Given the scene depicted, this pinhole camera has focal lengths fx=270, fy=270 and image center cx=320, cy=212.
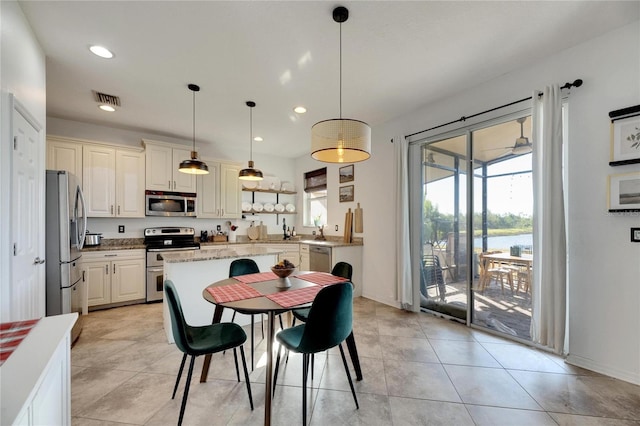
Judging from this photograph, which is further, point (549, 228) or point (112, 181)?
point (112, 181)

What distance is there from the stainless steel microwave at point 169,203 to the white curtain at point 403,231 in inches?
137

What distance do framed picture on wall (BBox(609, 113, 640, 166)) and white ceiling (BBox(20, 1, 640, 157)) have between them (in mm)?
776

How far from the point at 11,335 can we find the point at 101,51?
2429 millimetres

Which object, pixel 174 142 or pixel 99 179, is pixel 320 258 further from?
pixel 99 179

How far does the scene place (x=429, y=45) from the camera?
2.34 metres

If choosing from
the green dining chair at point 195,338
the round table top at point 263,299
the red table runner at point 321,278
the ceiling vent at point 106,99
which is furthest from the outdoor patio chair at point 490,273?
the ceiling vent at point 106,99

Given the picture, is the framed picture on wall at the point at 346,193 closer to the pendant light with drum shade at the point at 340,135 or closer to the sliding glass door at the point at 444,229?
the sliding glass door at the point at 444,229

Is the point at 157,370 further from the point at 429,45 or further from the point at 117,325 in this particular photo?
the point at 429,45

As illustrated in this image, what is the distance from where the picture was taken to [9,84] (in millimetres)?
1776

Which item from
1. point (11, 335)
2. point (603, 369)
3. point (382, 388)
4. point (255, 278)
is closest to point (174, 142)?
point (255, 278)

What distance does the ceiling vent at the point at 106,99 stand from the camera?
325 cm

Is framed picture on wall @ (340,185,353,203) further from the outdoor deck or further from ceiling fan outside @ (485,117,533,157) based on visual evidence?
ceiling fan outside @ (485,117,533,157)

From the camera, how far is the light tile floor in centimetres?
176

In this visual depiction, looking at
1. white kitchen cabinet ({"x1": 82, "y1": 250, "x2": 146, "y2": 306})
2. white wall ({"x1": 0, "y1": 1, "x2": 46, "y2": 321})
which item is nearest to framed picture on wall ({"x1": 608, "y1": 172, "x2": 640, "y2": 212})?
white wall ({"x1": 0, "y1": 1, "x2": 46, "y2": 321})
